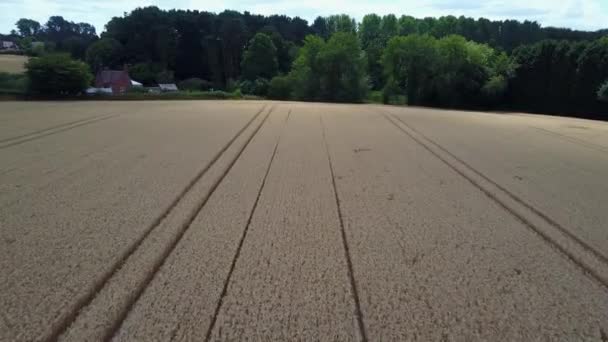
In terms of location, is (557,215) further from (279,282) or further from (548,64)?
(548,64)

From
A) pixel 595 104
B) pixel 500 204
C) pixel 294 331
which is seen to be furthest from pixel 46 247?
pixel 595 104

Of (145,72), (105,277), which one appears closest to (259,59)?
(145,72)

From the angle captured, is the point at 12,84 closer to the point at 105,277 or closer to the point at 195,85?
the point at 105,277

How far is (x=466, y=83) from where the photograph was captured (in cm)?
5341

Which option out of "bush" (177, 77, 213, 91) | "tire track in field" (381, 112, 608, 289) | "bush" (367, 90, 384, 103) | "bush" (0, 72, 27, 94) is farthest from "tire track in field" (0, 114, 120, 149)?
"bush" (177, 77, 213, 91)

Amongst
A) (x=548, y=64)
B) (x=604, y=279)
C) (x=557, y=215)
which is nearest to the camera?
(x=604, y=279)

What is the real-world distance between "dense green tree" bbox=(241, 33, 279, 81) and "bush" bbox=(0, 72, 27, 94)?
59.5m

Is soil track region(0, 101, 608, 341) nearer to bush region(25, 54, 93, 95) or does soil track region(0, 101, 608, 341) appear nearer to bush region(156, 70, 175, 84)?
bush region(25, 54, 93, 95)

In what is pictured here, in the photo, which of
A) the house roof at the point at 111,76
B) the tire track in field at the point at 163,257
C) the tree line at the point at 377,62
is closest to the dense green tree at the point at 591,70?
the tree line at the point at 377,62

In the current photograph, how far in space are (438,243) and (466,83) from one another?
49968 mm

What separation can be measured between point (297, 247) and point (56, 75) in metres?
43.5

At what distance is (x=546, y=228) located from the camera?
848 centimetres

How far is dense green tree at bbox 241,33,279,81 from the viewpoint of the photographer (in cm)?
10544

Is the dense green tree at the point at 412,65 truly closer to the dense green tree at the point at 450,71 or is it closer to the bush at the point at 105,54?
the dense green tree at the point at 450,71
